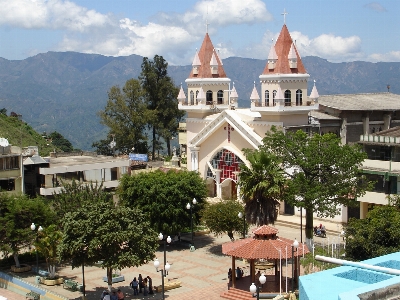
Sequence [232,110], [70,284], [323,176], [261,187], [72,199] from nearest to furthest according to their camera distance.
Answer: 1. [70,284]
2. [261,187]
3. [323,176]
4. [72,199]
5. [232,110]

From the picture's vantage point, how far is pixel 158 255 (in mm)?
38938

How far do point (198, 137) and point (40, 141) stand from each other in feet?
131

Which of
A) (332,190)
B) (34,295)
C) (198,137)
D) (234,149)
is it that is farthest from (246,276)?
(198,137)

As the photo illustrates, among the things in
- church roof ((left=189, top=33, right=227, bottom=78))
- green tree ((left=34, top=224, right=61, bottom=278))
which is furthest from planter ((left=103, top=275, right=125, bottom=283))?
church roof ((left=189, top=33, right=227, bottom=78))

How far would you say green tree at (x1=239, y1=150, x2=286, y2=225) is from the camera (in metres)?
35.0

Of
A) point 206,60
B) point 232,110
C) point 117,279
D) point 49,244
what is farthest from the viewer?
point 206,60

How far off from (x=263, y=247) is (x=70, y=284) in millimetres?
10242

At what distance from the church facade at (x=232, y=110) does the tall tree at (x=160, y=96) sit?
14432 mm

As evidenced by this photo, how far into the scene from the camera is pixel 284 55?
50.6m

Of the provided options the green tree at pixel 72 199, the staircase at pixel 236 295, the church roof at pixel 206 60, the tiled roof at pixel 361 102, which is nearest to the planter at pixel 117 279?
the green tree at pixel 72 199

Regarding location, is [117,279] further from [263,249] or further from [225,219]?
[263,249]

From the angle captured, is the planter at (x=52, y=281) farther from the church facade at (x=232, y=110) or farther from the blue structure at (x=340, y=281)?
the church facade at (x=232, y=110)

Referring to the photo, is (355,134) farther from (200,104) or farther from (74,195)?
(74,195)

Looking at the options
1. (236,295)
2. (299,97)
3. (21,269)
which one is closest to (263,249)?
(236,295)
